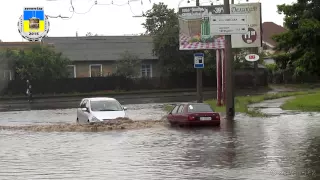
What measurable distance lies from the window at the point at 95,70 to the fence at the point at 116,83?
581 cm

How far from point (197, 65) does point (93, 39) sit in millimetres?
40683

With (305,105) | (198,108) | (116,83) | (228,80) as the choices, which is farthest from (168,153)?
(116,83)

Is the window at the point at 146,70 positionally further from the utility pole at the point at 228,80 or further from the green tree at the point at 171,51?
the utility pole at the point at 228,80

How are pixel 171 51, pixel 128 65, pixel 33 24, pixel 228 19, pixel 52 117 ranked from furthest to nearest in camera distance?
pixel 128 65
pixel 171 51
pixel 33 24
pixel 52 117
pixel 228 19

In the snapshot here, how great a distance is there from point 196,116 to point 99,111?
13.4 ft

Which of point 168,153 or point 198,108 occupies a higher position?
point 198,108

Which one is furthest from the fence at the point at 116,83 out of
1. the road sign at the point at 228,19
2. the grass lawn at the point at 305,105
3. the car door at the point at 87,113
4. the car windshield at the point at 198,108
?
the car windshield at the point at 198,108

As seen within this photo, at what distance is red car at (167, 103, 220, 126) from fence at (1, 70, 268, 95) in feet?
114

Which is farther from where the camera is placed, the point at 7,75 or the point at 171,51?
the point at 171,51

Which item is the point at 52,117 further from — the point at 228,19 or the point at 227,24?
the point at 228,19

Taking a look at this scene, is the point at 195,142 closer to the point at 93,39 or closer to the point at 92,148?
the point at 92,148

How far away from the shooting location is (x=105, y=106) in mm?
24094

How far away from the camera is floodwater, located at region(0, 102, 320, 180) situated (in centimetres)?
1138

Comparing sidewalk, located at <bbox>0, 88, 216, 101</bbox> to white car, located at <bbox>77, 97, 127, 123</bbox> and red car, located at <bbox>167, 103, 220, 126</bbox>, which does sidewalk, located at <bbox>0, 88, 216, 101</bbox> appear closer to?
white car, located at <bbox>77, 97, 127, 123</bbox>
